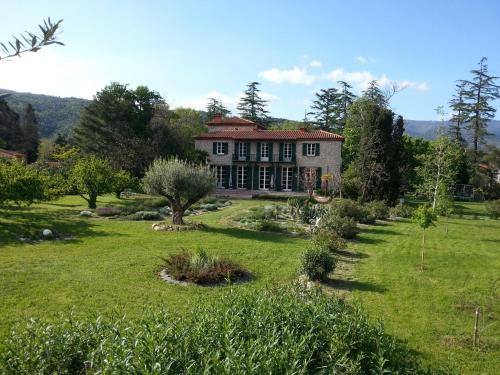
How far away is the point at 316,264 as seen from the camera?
11.9 m

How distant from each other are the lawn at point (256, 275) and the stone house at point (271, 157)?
2027cm

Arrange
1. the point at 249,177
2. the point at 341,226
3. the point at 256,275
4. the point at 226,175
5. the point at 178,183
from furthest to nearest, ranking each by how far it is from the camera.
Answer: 1. the point at 226,175
2. the point at 249,177
3. the point at 178,183
4. the point at 341,226
5. the point at 256,275

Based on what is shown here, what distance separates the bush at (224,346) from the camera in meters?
4.26

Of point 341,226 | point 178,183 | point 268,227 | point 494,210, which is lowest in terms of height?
point 268,227

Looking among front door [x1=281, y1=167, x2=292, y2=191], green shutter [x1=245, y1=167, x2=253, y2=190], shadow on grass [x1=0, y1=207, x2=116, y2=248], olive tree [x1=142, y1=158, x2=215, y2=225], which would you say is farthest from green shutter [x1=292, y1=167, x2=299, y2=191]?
shadow on grass [x1=0, y1=207, x2=116, y2=248]

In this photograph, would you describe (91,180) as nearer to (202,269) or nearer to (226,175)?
(202,269)

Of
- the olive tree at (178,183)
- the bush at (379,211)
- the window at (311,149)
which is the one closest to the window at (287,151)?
the window at (311,149)

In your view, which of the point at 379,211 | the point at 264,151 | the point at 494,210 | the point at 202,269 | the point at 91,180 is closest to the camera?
the point at 202,269

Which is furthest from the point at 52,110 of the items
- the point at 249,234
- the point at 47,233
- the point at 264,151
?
the point at 249,234

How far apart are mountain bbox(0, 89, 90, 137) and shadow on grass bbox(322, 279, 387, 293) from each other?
95.3 m

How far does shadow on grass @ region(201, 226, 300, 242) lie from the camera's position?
59.9ft

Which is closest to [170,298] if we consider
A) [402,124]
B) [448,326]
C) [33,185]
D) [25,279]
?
[25,279]

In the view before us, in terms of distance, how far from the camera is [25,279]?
10.8 meters

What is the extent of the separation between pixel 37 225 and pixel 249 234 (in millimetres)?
→ 8794
